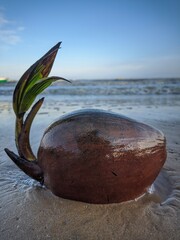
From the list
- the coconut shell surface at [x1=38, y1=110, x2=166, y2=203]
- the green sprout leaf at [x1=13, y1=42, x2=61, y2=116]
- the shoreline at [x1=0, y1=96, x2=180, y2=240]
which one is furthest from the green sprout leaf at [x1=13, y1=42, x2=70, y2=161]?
the shoreline at [x1=0, y1=96, x2=180, y2=240]

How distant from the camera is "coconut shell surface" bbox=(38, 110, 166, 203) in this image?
5.44 feet

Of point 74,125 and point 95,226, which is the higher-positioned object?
point 74,125

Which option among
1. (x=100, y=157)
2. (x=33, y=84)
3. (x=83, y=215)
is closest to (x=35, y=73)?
(x=33, y=84)

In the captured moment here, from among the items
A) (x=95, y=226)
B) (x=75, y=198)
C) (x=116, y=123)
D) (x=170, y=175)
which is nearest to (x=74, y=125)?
(x=116, y=123)

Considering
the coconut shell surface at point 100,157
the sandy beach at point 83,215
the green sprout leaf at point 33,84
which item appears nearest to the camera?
the sandy beach at point 83,215

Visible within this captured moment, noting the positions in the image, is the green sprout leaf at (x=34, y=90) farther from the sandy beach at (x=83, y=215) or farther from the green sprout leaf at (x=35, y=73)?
the sandy beach at (x=83, y=215)

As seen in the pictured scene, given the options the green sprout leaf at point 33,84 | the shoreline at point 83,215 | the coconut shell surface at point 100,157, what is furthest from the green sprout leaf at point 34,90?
the shoreline at point 83,215

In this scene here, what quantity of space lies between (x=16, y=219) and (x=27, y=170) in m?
0.39

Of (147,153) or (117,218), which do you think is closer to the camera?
(117,218)

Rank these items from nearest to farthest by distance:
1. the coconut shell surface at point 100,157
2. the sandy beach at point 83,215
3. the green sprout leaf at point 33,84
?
the sandy beach at point 83,215, the coconut shell surface at point 100,157, the green sprout leaf at point 33,84

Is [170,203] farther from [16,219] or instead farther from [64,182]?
[16,219]

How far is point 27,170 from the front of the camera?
192cm

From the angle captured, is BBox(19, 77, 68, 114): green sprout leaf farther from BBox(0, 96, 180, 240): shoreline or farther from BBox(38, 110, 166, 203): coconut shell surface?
BBox(0, 96, 180, 240): shoreline

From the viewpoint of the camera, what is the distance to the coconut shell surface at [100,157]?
5.44 feet
